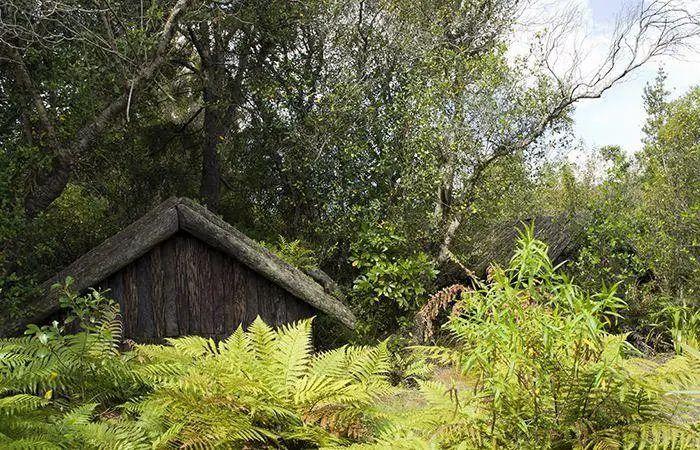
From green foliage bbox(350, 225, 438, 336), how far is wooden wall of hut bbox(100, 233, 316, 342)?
3.28m

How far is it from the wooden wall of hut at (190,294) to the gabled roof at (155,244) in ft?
0.82

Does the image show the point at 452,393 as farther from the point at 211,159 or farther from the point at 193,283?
the point at 211,159

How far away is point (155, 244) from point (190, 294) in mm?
875

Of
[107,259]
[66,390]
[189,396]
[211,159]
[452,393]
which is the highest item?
[211,159]

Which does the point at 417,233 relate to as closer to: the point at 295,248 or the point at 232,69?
the point at 295,248

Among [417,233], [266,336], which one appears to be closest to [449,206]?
[417,233]

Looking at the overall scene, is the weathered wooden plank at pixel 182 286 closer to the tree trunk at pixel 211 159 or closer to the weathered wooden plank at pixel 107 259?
the weathered wooden plank at pixel 107 259

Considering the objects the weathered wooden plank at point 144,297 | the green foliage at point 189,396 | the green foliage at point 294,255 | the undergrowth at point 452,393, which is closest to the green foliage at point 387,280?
the green foliage at point 294,255

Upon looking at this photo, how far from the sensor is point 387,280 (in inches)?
466

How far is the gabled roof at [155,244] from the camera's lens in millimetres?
7324

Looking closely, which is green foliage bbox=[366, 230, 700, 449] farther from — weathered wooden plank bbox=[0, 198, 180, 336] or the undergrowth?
weathered wooden plank bbox=[0, 198, 180, 336]

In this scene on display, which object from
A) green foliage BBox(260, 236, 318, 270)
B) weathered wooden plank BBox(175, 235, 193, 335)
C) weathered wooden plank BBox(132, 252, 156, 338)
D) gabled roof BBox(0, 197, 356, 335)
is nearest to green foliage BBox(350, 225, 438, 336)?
green foliage BBox(260, 236, 318, 270)

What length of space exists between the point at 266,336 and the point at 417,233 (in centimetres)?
949

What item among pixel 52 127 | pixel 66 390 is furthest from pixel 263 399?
pixel 52 127
